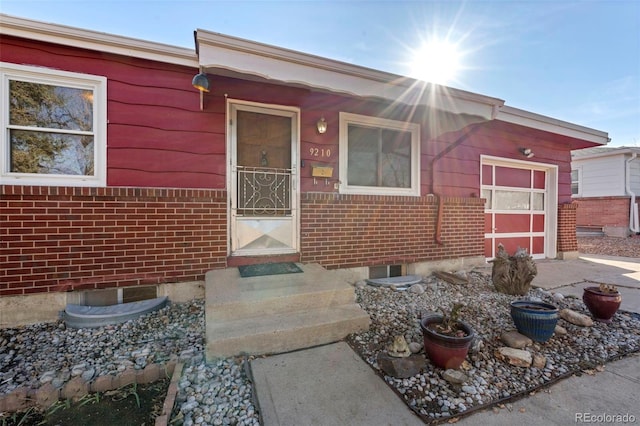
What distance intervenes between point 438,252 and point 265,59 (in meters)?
4.00

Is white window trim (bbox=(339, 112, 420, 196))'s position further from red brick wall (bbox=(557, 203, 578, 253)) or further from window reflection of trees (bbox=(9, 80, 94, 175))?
red brick wall (bbox=(557, 203, 578, 253))

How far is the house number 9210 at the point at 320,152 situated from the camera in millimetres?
3754

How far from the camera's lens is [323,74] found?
9.46 ft

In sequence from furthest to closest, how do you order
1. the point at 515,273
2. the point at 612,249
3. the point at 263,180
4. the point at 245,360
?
the point at 612,249 < the point at 263,180 < the point at 515,273 < the point at 245,360

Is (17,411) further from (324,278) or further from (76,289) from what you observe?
(324,278)

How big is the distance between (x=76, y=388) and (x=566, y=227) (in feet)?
28.4

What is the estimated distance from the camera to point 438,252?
4.62 meters

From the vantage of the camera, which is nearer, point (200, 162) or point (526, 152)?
point (200, 162)

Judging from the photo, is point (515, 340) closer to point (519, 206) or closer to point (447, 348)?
point (447, 348)

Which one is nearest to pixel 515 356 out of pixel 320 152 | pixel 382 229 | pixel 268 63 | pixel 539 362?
pixel 539 362

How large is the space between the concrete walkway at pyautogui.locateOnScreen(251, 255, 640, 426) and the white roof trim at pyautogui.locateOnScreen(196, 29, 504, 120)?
265cm

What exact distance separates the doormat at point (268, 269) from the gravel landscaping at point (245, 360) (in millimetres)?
642

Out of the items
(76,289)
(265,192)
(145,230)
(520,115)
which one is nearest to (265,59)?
(265,192)

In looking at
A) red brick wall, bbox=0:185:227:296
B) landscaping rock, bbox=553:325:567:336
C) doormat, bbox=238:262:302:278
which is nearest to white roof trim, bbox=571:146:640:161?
landscaping rock, bbox=553:325:567:336
